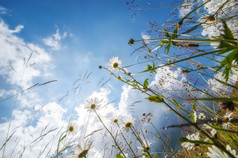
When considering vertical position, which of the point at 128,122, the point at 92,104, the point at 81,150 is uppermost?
the point at 92,104

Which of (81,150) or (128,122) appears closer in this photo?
(81,150)

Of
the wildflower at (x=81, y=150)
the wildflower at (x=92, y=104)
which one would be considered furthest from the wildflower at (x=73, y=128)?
the wildflower at (x=81, y=150)

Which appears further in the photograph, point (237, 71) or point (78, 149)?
point (78, 149)

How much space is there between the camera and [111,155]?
1.47 metres

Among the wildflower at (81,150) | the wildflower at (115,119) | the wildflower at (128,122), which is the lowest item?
the wildflower at (81,150)

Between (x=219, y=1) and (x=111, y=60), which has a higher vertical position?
(x=111, y=60)

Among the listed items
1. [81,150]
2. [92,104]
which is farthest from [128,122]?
[81,150]

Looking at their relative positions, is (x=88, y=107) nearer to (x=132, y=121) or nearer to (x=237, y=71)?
(x=132, y=121)

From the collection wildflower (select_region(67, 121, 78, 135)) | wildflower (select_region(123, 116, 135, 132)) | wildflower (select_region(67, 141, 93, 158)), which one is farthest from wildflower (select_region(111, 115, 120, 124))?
wildflower (select_region(67, 141, 93, 158))

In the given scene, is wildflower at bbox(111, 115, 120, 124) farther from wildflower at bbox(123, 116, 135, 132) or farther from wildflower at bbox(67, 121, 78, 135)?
wildflower at bbox(67, 121, 78, 135)

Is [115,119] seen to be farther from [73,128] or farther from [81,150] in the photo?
[81,150]

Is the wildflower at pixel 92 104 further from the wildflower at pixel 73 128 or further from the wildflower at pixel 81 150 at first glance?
the wildflower at pixel 81 150

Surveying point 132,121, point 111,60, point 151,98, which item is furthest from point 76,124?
point 151,98

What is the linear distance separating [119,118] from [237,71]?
127 cm
